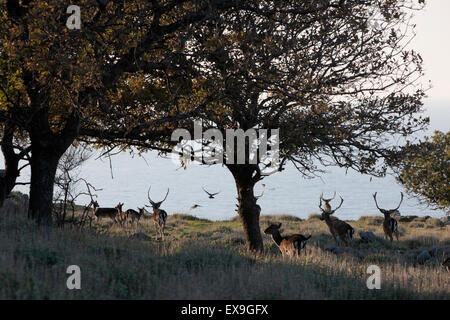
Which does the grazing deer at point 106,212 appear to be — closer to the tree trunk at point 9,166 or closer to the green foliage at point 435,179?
the tree trunk at point 9,166

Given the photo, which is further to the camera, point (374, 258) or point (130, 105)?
point (374, 258)

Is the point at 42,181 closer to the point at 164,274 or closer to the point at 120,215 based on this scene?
the point at 164,274

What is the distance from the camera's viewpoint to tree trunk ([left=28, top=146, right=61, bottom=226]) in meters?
14.1

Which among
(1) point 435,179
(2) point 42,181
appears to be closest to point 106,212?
(2) point 42,181

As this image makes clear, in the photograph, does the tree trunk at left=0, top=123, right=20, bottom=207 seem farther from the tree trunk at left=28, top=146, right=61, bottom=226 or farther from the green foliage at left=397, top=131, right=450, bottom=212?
the green foliage at left=397, top=131, right=450, bottom=212

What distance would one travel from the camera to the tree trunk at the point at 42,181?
1412cm

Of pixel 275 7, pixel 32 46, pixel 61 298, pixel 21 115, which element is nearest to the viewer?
pixel 61 298

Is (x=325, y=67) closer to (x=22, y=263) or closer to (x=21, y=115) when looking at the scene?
(x=21, y=115)

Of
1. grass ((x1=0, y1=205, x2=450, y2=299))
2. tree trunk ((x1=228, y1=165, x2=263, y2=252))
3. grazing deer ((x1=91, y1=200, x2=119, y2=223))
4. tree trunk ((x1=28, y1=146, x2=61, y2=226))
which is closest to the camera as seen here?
grass ((x1=0, y1=205, x2=450, y2=299))

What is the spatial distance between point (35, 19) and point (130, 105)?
5.85 meters

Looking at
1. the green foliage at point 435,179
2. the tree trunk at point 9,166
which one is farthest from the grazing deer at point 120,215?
the green foliage at point 435,179

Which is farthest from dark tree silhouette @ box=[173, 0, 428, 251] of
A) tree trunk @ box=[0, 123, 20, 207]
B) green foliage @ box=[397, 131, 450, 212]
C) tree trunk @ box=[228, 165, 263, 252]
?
green foliage @ box=[397, 131, 450, 212]

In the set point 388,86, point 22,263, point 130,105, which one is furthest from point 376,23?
point 22,263
